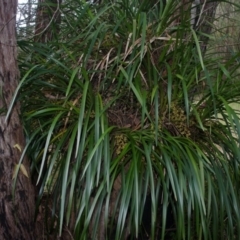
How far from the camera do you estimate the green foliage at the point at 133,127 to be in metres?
1.71

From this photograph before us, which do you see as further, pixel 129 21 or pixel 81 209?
pixel 129 21

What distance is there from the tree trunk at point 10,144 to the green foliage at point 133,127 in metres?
0.08

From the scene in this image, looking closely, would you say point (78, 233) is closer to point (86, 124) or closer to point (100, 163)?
point (100, 163)

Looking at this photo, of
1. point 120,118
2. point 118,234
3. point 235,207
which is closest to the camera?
point 118,234

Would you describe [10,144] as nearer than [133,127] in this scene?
Yes

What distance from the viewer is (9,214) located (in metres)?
1.83

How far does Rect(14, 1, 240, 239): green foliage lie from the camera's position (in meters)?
1.71

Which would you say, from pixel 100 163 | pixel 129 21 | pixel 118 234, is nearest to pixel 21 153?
pixel 100 163

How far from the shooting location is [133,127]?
80.3 inches

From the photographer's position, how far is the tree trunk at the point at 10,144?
1.76m

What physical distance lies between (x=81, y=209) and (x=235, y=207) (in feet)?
2.04

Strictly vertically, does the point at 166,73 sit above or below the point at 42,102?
above

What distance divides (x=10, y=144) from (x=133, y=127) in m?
0.55

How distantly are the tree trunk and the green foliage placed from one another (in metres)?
0.08
